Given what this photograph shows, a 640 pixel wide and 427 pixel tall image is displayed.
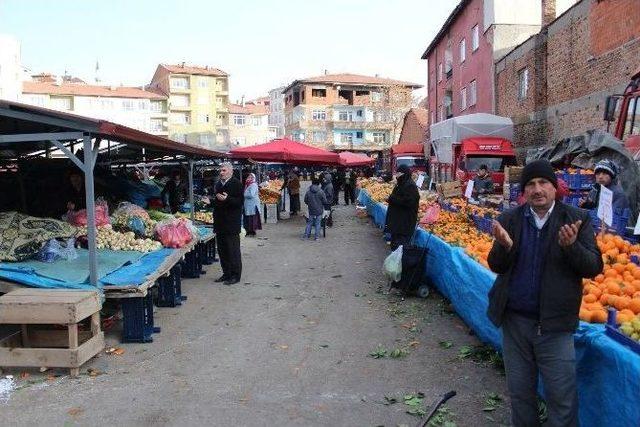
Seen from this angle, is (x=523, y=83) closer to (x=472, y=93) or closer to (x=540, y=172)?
(x=472, y=93)

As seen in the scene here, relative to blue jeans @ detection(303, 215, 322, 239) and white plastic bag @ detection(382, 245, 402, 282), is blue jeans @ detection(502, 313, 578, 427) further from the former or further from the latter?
blue jeans @ detection(303, 215, 322, 239)

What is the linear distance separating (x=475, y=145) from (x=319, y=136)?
5775 cm

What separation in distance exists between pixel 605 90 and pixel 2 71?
38.2 metres

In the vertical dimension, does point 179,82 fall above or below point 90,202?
above

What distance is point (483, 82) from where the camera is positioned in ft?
90.4

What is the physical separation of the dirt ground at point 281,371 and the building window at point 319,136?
68.0m

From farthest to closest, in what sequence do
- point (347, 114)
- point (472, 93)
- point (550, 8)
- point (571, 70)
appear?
point (347, 114), point (472, 93), point (550, 8), point (571, 70)

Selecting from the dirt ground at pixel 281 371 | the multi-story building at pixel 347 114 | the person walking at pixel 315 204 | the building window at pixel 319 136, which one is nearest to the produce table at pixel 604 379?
the dirt ground at pixel 281 371

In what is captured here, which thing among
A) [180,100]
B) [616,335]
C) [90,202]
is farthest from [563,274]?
[180,100]

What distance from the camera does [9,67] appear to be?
3959cm

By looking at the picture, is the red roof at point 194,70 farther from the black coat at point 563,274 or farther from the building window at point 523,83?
the black coat at point 563,274

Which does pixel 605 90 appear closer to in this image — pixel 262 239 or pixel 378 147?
pixel 262 239

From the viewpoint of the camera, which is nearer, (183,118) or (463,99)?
(463,99)

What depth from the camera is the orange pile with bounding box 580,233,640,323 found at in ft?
13.4
